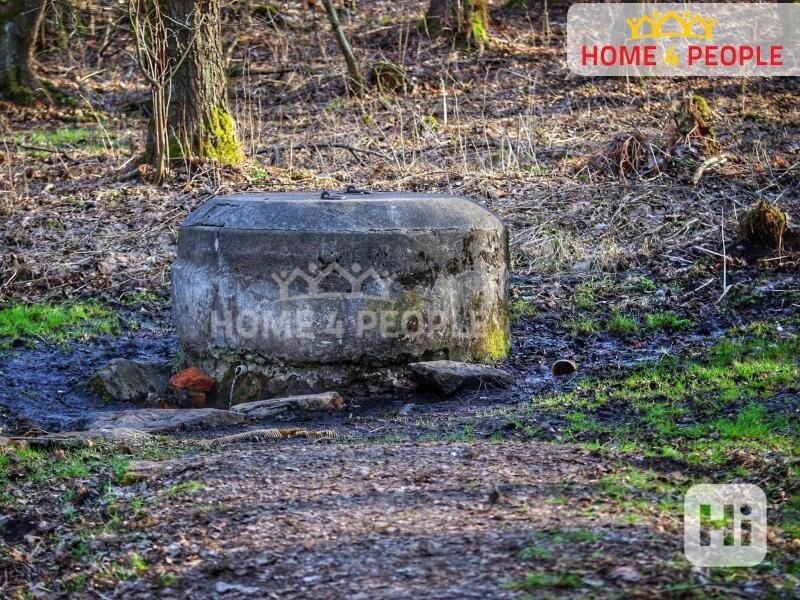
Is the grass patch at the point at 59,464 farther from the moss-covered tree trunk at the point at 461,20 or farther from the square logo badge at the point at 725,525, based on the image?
the moss-covered tree trunk at the point at 461,20

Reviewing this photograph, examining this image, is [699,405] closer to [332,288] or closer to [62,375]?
[332,288]

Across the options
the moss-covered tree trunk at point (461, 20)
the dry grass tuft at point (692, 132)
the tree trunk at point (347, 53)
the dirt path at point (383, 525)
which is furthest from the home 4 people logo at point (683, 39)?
the dirt path at point (383, 525)

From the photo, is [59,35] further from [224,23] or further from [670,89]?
[670,89]

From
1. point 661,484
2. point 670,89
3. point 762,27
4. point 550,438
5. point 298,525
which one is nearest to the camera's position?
point 298,525

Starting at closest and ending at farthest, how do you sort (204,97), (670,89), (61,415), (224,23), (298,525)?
(298,525)
(61,415)
(204,97)
(670,89)
(224,23)

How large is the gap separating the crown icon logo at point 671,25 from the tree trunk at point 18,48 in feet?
28.5

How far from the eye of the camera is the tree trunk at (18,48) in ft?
48.9

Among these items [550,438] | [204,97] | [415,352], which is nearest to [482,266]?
[415,352]

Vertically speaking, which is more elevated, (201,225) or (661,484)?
(201,225)

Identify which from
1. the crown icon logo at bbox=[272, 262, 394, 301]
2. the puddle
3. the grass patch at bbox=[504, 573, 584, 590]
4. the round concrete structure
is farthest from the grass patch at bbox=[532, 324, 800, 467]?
the puddle

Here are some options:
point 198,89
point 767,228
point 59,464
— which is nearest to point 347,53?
point 198,89

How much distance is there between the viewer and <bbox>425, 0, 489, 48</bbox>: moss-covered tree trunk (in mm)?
15164

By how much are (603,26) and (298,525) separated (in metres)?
13.2

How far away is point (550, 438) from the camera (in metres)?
4.99
